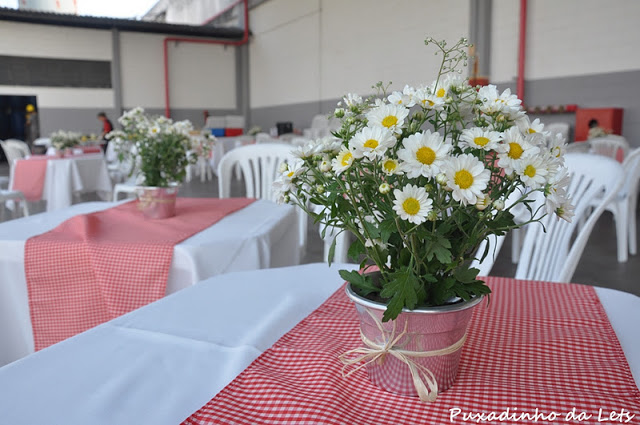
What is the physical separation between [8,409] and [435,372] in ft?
1.72

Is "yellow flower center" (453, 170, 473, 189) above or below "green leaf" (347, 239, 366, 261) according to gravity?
above

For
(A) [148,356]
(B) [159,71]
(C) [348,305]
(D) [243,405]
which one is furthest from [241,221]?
(B) [159,71]

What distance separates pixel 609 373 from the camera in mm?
716

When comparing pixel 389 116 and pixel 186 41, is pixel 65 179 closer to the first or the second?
pixel 389 116

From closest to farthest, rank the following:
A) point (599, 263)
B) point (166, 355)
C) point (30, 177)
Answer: point (166, 355), point (599, 263), point (30, 177)

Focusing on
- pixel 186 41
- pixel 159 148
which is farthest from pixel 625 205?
pixel 186 41

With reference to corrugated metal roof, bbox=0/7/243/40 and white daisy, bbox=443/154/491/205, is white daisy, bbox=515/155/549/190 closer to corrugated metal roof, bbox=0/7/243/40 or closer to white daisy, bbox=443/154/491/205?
white daisy, bbox=443/154/491/205

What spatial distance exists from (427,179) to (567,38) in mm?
7433

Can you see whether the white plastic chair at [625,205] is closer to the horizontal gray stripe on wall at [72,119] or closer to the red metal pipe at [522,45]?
the red metal pipe at [522,45]

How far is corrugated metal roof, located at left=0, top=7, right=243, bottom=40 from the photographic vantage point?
11.7 m

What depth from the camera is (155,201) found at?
1740mm

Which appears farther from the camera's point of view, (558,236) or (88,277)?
(558,236)

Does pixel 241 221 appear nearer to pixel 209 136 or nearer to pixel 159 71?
pixel 209 136

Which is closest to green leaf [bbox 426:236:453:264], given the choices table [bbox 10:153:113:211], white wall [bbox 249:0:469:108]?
table [bbox 10:153:113:211]
